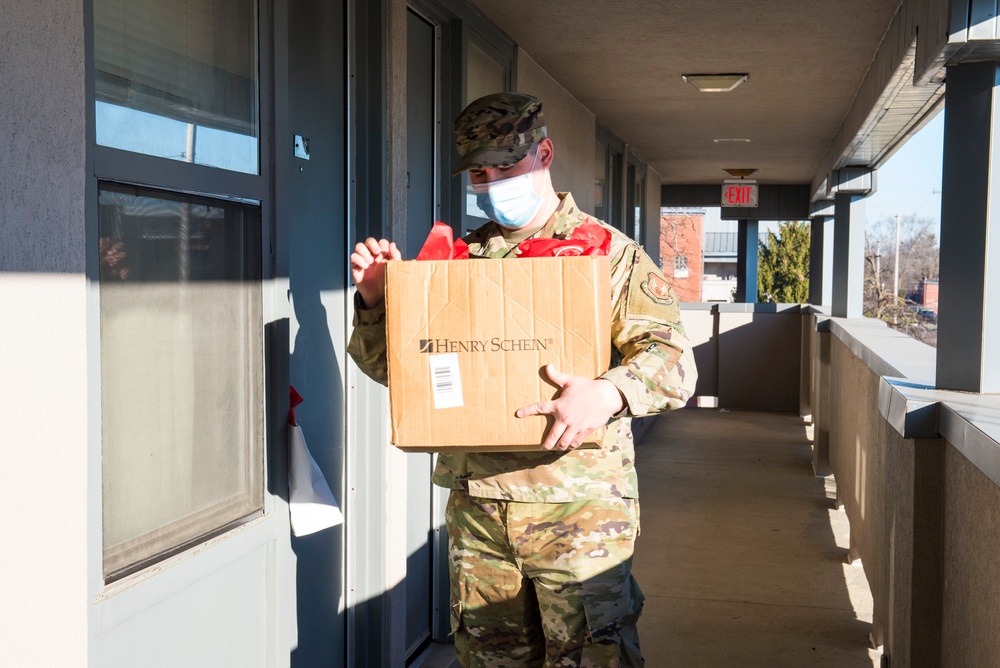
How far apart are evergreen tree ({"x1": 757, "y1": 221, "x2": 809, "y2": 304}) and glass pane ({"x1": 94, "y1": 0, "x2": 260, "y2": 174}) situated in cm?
2364

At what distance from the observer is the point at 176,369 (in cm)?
198

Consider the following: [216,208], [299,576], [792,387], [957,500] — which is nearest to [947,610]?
[957,500]

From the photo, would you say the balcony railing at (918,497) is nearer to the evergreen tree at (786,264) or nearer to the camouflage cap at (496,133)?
the camouflage cap at (496,133)

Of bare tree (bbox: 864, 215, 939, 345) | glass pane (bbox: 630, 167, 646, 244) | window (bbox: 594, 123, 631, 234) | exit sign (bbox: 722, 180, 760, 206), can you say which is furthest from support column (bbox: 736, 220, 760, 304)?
bare tree (bbox: 864, 215, 939, 345)

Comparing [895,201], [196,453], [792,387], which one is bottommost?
[792,387]

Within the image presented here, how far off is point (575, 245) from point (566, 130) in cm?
414

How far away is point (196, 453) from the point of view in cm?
206

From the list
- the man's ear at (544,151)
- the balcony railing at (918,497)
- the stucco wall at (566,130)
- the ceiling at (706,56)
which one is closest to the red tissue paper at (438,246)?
the man's ear at (544,151)

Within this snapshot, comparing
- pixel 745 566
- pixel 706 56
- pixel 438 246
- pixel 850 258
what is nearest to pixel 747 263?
pixel 850 258

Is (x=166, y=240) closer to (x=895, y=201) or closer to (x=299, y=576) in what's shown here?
(x=299, y=576)

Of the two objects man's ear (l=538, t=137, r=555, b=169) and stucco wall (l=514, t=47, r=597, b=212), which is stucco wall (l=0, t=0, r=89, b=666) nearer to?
man's ear (l=538, t=137, r=555, b=169)

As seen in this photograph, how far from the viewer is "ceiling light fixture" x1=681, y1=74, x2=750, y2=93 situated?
5.34 m

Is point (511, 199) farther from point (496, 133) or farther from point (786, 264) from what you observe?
point (786, 264)

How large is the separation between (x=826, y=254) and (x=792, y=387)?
1.60 metres
